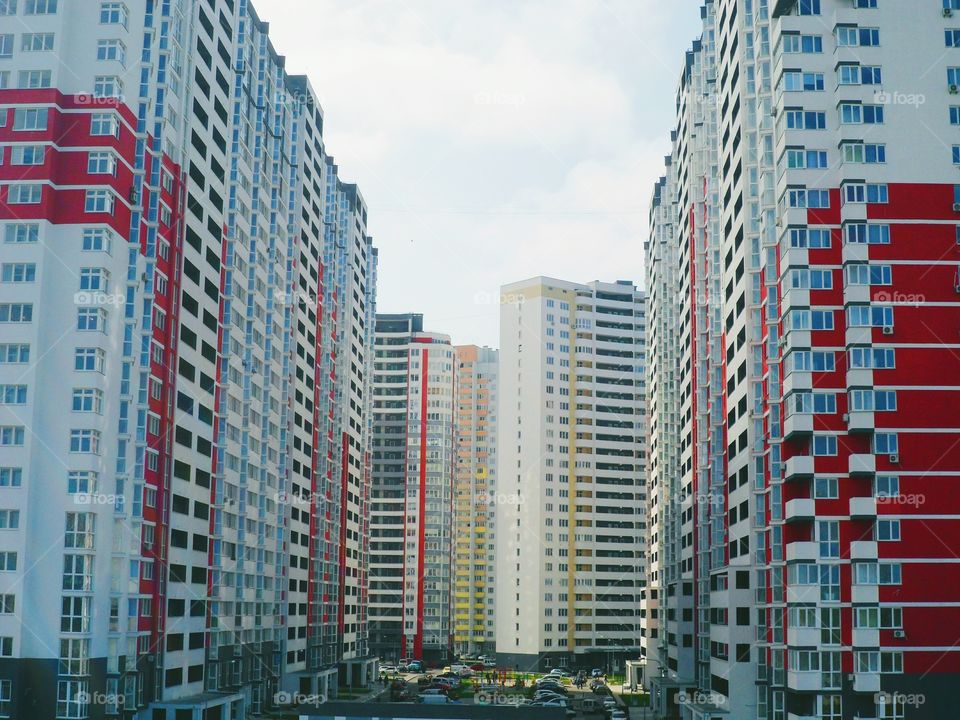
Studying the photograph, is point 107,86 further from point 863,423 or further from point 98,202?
point 863,423

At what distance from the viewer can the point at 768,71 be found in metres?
82.1

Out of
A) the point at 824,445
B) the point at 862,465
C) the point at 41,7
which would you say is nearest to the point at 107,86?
the point at 41,7

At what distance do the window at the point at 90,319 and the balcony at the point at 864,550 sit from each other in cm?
5373

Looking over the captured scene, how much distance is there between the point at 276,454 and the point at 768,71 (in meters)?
64.1

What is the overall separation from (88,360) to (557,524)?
427ft

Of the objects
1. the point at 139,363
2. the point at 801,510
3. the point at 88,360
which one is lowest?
the point at 801,510

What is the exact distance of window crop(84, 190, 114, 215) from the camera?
245 feet

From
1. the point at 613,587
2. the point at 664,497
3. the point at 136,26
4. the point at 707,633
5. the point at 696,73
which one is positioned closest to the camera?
the point at 136,26

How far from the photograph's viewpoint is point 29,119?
75.1 meters

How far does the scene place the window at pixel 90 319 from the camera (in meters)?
73.9

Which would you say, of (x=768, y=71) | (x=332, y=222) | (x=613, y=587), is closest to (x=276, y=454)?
(x=332, y=222)

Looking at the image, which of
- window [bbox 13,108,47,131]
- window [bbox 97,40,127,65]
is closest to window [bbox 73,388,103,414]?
window [bbox 13,108,47,131]

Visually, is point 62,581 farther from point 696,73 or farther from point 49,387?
point 696,73

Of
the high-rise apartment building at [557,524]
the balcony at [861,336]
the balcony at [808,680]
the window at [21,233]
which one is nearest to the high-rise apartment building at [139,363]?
the window at [21,233]
